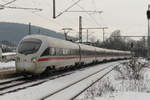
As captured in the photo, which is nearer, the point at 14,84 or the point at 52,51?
the point at 14,84

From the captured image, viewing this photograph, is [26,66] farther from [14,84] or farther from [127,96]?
[127,96]

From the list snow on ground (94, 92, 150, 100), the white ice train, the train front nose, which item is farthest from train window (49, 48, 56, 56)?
snow on ground (94, 92, 150, 100)

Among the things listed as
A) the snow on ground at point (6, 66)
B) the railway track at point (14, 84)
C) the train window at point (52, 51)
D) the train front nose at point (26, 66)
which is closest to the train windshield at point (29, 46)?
the train front nose at point (26, 66)

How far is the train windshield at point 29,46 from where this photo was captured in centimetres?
1741

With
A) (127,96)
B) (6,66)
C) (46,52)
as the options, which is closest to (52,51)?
(46,52)

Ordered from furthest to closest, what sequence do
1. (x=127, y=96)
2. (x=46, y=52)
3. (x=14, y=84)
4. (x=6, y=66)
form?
1. (x=6, y=66)
2. (x=46, y=52)
3. (x=14, y=84)
4. (x=127, y=96)

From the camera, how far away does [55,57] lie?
1973cm

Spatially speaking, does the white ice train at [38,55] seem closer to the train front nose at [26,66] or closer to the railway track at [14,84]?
the train front nose at [26,66]

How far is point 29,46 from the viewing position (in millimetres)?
17734

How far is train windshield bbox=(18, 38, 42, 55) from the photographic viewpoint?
1741cm

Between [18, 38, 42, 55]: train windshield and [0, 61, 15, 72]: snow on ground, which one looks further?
[0, 61, 15, 72]: snow on ground

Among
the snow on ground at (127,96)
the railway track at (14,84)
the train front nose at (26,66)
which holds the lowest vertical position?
the railway track at (14,84)

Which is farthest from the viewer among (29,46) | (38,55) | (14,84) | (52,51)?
(52,51)

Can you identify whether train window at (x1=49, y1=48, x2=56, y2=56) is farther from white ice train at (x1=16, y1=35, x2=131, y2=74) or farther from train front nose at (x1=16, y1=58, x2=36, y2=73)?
train front nose at (x1=16, y1=58, x2=36, y2=73)
